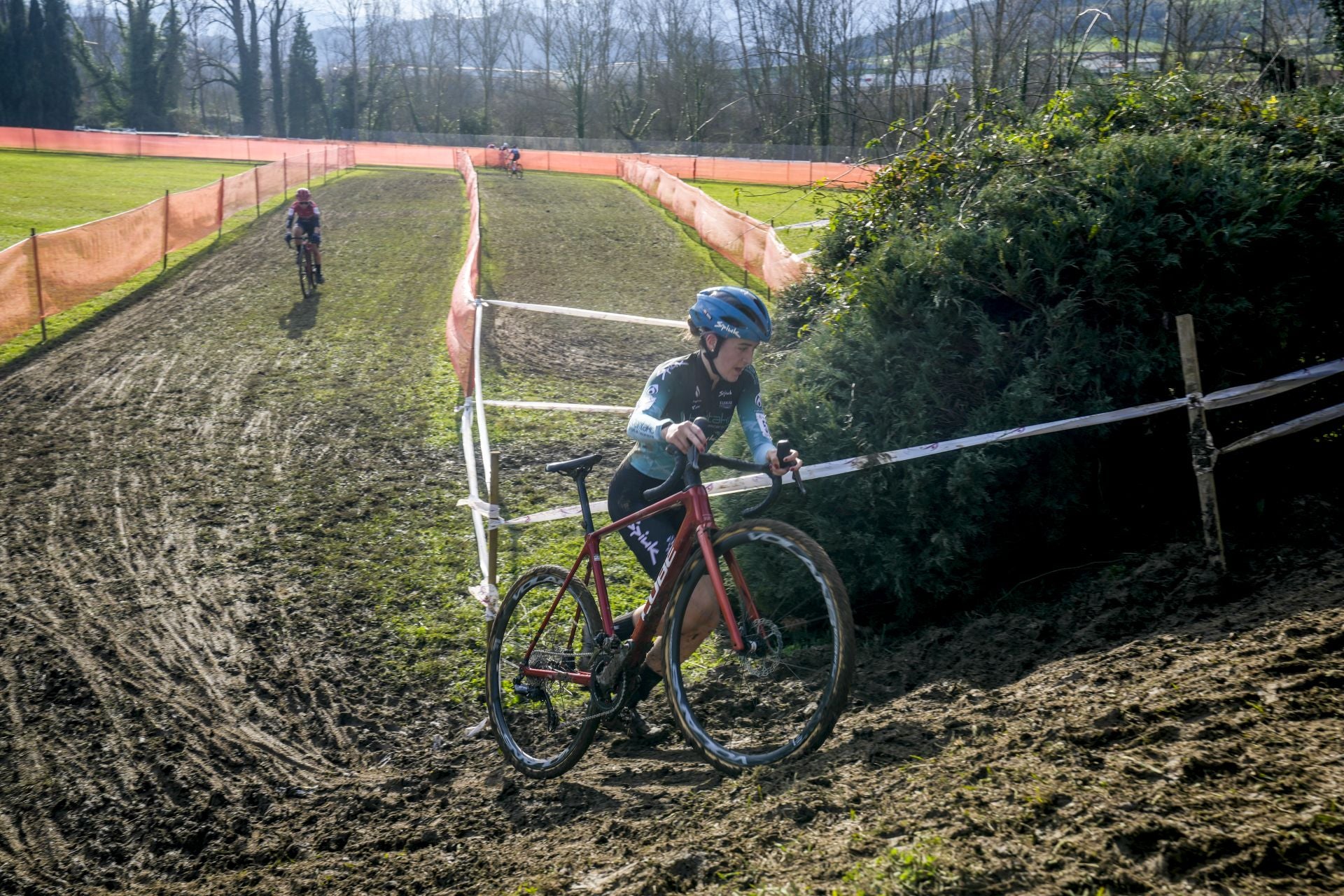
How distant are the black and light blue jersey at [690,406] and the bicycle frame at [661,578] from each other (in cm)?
28

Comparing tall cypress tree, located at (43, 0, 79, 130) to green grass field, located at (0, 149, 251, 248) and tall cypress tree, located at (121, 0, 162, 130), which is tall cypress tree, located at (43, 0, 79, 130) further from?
green grass field, located at (0, 149, 251, 248)

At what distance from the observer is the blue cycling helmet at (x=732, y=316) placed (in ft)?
14.6

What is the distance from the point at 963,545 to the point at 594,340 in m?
10.6

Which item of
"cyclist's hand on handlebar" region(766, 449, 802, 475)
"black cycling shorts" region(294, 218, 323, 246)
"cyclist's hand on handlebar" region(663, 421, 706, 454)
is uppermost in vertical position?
"black cycling shorts" region(294, 218, 323, 246)

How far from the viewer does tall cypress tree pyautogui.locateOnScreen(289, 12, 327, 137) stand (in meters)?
96.2

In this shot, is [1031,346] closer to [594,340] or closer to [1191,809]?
[1191,809]

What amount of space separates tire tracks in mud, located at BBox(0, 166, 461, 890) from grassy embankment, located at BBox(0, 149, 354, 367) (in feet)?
7.38

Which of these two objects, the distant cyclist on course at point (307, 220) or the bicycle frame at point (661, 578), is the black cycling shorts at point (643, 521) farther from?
the distant cyclist on course at point (307, 220)

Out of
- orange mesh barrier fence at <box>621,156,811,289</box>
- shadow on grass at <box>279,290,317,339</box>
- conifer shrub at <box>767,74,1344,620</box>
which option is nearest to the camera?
conifer shrub at <box>767,74,1344,620</box>

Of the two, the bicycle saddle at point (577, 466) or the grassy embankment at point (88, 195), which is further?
the grassy embankment at point (88, 195)

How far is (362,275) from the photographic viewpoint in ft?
67.8

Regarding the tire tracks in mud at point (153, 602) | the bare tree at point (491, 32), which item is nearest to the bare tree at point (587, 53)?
the bare tree at point (491, 32)

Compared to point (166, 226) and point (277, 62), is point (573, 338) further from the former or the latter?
point (277, 62)

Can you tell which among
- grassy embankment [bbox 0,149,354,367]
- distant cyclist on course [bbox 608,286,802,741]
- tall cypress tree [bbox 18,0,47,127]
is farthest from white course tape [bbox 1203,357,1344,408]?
tall cypress tree [bbox 18,0,47,127]
